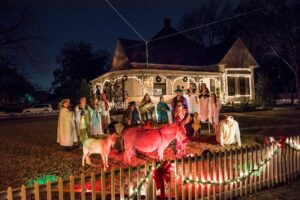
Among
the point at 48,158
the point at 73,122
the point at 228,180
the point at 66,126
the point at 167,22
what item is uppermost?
the point at 167,22

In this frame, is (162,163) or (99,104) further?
(99,104)

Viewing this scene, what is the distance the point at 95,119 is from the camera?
Answer: 1324 cm

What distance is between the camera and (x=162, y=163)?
538cm

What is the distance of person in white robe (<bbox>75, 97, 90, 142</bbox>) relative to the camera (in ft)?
33.7

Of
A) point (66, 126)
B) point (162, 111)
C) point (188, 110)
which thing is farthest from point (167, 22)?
point (66, 126)

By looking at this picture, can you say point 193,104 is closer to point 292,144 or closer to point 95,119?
point 95,119

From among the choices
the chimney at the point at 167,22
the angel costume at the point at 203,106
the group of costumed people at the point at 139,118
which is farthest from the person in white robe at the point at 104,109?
the chimney at the point at 167,22

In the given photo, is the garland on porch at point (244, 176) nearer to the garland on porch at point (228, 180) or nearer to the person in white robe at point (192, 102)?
the garland on porch at point (228, 180)

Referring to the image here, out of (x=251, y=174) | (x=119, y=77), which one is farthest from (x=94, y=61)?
(x=251, y=174)

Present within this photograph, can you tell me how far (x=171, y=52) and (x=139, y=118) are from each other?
21.1 meters

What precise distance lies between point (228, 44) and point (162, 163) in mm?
29731

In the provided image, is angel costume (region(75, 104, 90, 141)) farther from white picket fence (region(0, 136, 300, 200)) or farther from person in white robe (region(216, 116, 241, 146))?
person in white robe (region(216, 116, 241, 146))

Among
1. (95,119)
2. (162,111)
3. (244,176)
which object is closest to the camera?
(244,176)

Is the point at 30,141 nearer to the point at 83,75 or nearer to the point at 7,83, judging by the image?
the point at 7,83
